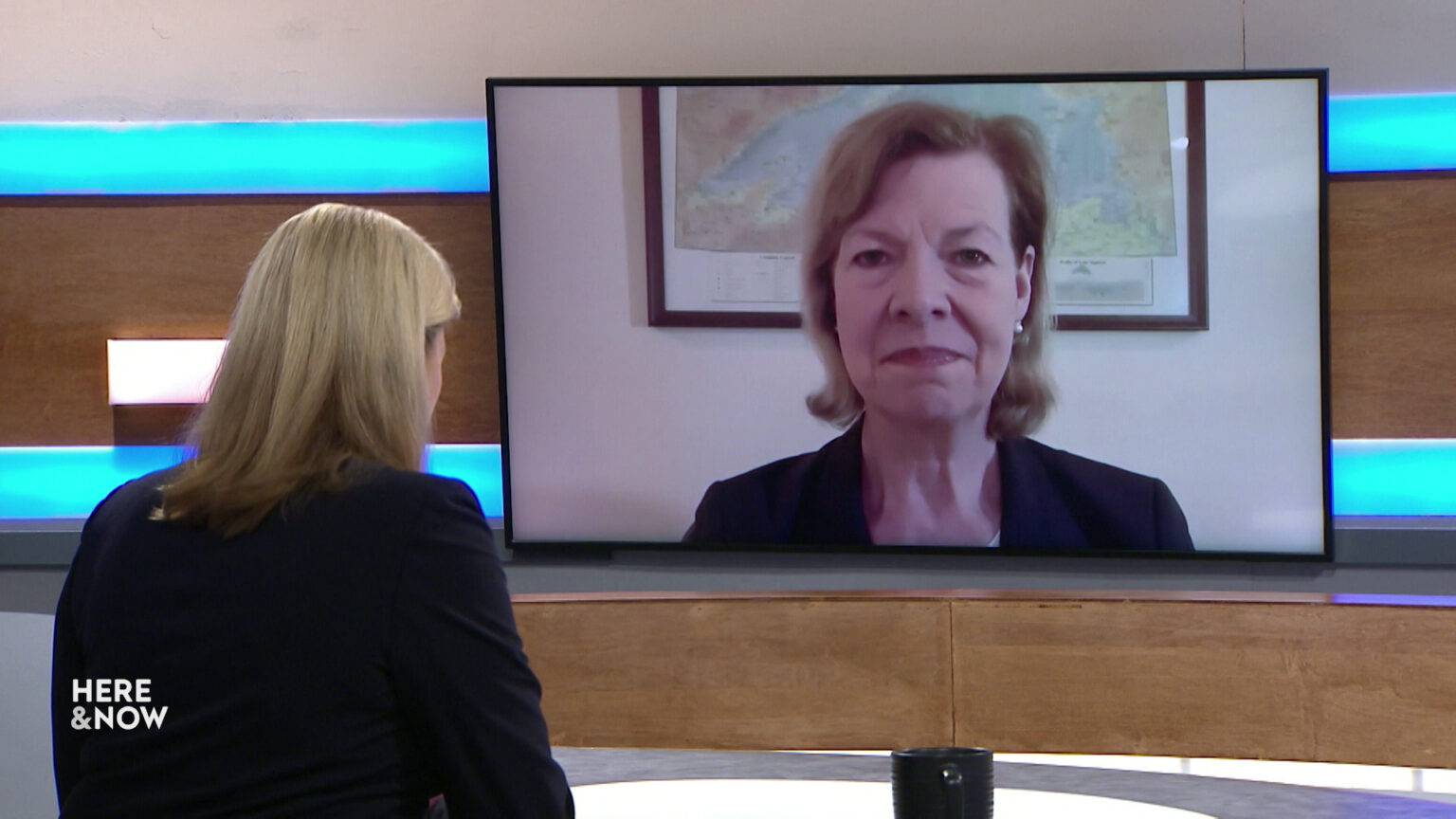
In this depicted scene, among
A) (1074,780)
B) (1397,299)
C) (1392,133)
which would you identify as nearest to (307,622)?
(1074,780)

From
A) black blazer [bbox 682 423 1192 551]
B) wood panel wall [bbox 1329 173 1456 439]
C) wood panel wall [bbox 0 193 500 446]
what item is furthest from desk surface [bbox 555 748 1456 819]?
wood panel wall [bbox 1329 173 1456 439]

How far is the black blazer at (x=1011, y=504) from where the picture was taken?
3527 mm

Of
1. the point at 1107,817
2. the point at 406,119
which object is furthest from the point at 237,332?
the point at 406,119

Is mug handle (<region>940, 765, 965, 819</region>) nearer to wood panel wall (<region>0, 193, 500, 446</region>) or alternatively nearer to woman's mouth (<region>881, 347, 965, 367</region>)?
woman's mouth (<region>881, 347, 965, 367</region>)

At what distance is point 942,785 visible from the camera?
1.19 m

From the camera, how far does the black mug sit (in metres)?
1.19

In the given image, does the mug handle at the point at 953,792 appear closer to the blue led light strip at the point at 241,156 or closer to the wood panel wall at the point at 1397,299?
the wood panel wall at the point at 1397,299

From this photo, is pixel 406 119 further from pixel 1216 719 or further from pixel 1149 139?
pixel 1216 719

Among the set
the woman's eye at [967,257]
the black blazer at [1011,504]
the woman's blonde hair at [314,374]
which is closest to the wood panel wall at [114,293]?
the black blazer at [1011,504]

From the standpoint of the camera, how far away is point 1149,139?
11.5 ft

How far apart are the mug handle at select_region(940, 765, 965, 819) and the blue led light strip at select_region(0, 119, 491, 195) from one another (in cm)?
292

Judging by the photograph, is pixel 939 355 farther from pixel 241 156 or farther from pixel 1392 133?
pixel 241 156

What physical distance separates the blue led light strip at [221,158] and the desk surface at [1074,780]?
230 cm

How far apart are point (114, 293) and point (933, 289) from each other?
2.11m
